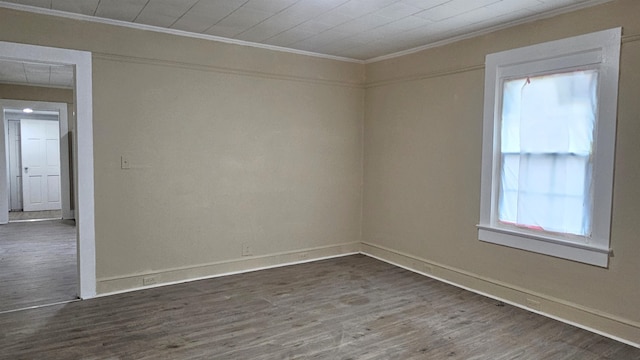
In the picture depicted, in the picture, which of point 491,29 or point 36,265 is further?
point 36,265

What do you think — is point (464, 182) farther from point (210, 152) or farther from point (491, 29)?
point (210, 152)

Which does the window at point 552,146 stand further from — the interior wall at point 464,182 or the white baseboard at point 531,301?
the white baseboard at point 531,301

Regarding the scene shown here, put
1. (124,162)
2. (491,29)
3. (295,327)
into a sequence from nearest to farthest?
(295,327) → (491,29) → (124,162)

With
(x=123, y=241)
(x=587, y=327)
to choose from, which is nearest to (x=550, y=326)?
(x=587, y=327)

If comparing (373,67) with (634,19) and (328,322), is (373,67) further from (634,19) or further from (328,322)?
(328,322)

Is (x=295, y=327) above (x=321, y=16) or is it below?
below

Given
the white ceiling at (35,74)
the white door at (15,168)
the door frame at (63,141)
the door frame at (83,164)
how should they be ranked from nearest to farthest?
the door frame at (83,164) → the white ceiling at (35,74) → the door frame at (63,141) → the white door at (15,168)

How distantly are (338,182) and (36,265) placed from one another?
3892mm

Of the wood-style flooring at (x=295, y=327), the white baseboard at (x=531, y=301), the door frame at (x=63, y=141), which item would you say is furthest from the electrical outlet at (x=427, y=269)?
the door frame at (x=63, y=141)

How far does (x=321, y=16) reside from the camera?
11.8 feet

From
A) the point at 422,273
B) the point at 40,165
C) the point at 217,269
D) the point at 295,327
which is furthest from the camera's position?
the point at 40,165

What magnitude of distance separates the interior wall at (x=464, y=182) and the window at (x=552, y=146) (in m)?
0.08

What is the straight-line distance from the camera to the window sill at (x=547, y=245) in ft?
10.6

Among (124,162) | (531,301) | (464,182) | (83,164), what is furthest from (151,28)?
(531,301)
